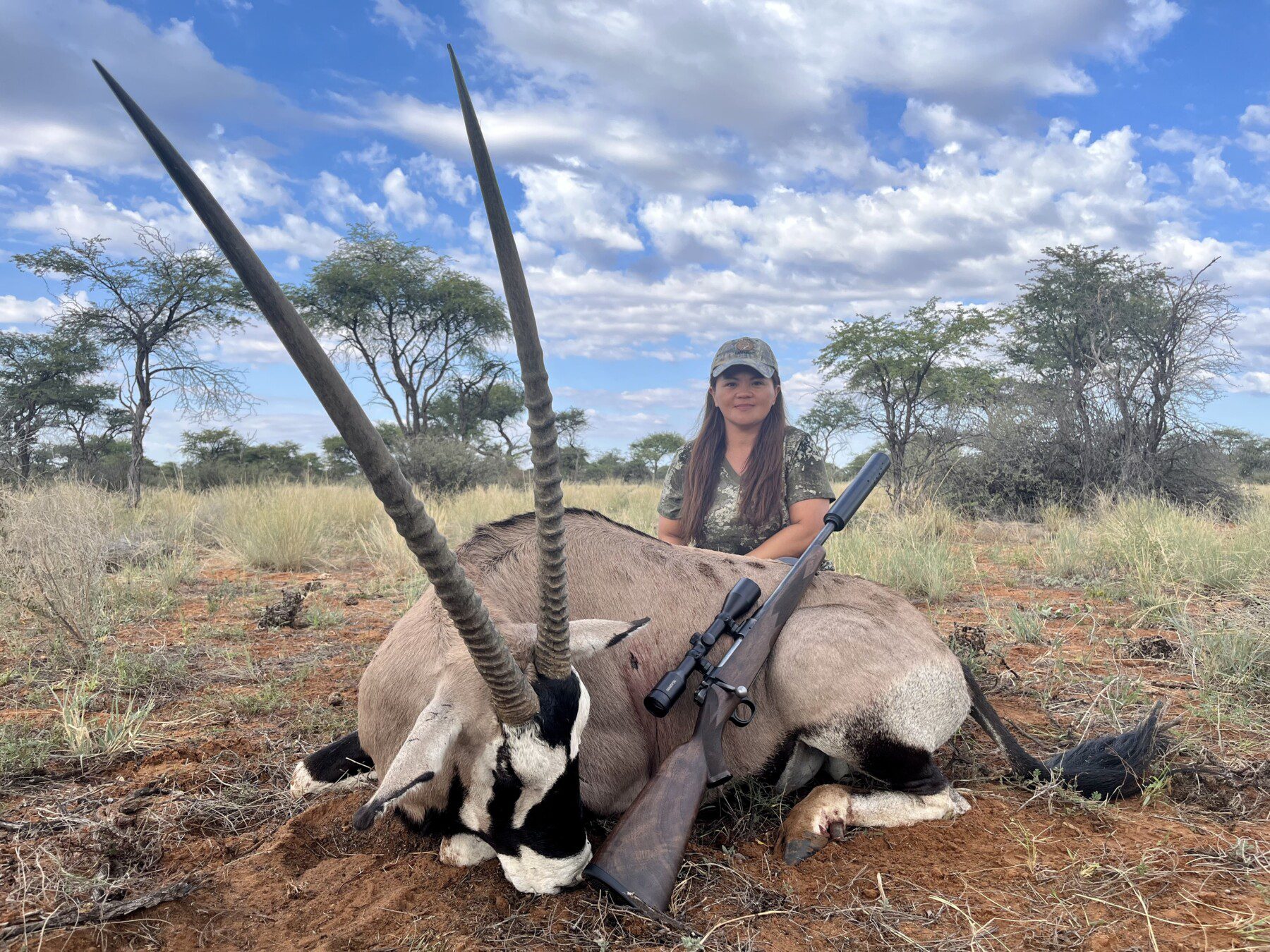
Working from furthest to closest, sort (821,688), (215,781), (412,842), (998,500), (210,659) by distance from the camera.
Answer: (998,500), (210,659), (215,781), (821,688), (412,842)

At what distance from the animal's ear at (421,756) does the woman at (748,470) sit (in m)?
3.05

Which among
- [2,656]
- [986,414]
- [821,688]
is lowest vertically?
[2,656]

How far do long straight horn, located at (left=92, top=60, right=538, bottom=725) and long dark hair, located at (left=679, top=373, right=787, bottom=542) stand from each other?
328 centimetres

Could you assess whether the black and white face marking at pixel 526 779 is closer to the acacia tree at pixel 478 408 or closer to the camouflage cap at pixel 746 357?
the camouflage cap at pixel 746 357

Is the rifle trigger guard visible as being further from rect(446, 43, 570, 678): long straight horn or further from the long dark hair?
the long dark hair

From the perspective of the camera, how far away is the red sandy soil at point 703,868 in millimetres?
2283

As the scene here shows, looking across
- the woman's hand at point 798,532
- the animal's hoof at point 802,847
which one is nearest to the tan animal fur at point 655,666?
the animal's hoof at point 802,847

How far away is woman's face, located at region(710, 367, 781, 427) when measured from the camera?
17.7 feet

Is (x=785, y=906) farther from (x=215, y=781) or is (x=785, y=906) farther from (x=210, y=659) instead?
(x=210, y=659)

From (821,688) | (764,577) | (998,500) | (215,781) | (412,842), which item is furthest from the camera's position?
(998,500)

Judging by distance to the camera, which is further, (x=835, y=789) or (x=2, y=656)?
(x=2, y=656)

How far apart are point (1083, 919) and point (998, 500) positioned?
13276mm

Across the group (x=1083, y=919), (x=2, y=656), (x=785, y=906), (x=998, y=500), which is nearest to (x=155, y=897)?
(x=785, y=906)

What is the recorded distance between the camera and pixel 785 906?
8.01 feet
